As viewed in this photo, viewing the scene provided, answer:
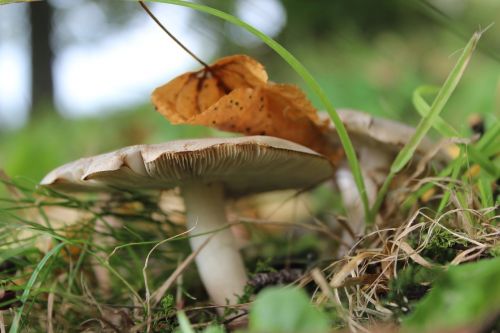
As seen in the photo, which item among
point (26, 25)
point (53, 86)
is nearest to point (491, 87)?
point (53, 86)

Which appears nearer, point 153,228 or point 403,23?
point 153,228

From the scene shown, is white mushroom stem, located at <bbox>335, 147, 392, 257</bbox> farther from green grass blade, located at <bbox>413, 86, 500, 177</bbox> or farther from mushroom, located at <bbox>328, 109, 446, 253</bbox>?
green grass blade, located at <bbox>413, 86, 500, 177</bbox>

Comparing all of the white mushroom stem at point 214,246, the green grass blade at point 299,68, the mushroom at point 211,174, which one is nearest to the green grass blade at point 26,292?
the mushroom at point 211,174

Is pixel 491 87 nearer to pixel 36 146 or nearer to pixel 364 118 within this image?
pixel 364 118

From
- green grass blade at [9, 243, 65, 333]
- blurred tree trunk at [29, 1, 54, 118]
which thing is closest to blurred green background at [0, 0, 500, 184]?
blurred tree trunk at [29, 1, 54, 118]

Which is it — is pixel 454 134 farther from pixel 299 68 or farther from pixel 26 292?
pixel 26 292

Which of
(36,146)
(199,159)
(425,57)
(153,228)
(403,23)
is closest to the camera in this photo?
(199,159)
